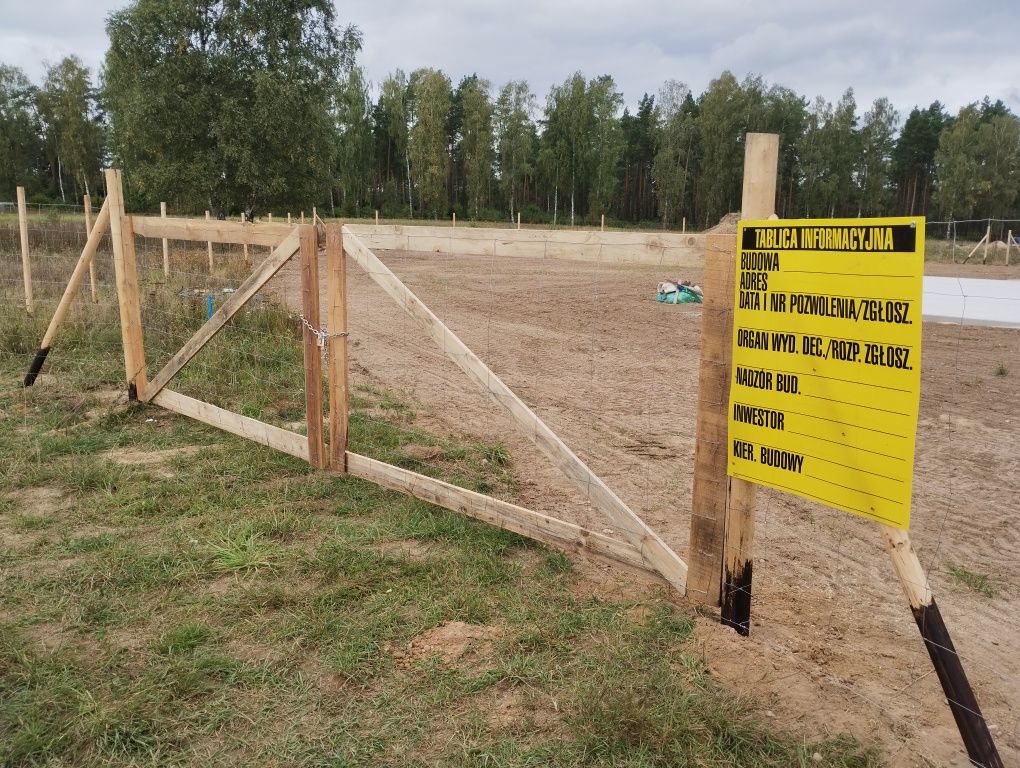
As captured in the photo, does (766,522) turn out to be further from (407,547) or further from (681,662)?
(407,547)

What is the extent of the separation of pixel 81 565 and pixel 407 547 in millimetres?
1832

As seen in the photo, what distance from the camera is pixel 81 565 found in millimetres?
4105

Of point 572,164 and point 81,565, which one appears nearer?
point 81,565

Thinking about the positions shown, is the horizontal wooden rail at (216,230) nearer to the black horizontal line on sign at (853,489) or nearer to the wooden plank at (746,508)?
the wooden plank at (746,508)

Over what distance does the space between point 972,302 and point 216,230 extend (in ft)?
18.5

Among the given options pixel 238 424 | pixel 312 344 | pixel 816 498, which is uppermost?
pixel 312 344

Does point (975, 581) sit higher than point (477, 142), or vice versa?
point (477, 142)

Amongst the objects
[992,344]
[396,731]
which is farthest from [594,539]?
[992,344]

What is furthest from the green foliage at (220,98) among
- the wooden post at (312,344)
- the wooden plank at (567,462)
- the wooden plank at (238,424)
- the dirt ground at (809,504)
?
the wooden plank at (567,462)

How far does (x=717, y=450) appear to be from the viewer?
11.0 feet

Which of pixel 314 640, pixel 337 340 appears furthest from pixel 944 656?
pixel 337 340

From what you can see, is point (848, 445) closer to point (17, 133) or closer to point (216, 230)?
point (216, 230)

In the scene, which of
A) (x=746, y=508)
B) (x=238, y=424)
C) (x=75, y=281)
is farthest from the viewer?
(x=75, y=281)

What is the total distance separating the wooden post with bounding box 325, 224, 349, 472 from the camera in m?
5.14
